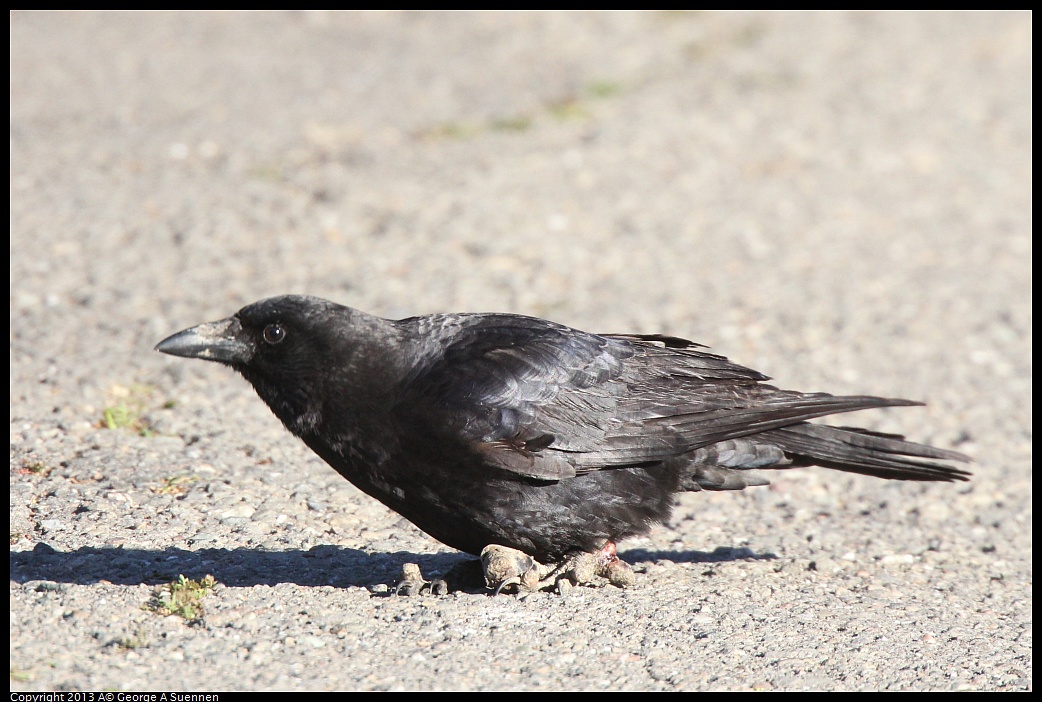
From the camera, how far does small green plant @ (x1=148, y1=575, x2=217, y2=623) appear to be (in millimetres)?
4645

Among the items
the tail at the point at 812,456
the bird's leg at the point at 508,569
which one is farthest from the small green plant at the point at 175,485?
the tail at the point at 812,456

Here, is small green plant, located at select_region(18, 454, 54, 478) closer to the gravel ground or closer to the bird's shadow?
the gravel ground

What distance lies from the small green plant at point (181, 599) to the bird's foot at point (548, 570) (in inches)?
47.1

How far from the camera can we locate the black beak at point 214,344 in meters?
5.32

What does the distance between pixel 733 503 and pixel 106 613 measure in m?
3.57

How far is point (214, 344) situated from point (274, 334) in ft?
0.91

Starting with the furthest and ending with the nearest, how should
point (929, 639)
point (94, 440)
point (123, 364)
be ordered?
point (123, 364) → point (94, 440) → point (929, 639)

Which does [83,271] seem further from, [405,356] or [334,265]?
[405,356]

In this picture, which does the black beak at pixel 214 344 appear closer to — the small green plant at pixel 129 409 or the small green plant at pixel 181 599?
the small green plant at pixel 181 599

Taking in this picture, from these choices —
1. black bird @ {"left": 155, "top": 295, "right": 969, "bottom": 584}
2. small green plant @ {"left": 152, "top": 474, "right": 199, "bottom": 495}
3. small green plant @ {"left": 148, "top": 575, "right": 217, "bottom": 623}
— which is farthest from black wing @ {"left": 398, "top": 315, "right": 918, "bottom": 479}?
small green plant @ {"left": 152, "top": 474, "right": 199, "bottom": 495}

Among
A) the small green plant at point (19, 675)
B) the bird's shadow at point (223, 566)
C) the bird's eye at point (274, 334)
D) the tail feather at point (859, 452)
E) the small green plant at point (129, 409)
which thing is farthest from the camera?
the small green plant at point (129, 409)

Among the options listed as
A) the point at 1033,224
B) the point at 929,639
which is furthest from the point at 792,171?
the point at 929,639

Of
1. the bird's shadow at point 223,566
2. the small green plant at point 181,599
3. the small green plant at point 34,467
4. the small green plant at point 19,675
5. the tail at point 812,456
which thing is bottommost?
the small green plant at point 19,675

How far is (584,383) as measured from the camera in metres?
5.42
